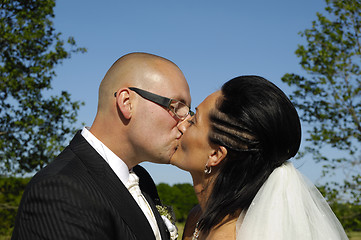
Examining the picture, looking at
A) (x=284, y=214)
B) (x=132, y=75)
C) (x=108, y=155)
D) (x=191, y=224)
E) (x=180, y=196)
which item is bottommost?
(x=180, y=196)

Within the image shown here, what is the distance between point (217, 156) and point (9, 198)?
52.1 feet

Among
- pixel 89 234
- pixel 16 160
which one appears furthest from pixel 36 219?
pixel 16 160

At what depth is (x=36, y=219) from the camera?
11.8 ft

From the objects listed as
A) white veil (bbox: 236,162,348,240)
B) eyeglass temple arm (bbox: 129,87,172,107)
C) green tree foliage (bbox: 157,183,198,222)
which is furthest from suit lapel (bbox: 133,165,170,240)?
green tree foliage (bbox: 157,183,198,222)

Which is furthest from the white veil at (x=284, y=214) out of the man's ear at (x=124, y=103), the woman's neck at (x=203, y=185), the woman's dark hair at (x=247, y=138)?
the man's ear at (x=124, y=103)

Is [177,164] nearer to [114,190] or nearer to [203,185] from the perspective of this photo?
[203,185]

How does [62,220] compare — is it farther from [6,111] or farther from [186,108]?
[6,111]

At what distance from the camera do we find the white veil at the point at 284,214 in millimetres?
4137

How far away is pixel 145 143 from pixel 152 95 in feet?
1.76

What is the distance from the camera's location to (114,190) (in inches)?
164

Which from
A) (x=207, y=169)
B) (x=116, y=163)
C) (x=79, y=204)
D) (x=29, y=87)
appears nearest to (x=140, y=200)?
(x=116, y=163)

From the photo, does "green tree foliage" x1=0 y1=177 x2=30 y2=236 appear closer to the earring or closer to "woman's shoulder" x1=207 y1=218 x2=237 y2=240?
the earring

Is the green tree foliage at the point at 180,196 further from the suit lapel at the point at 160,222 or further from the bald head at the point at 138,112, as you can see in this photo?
the bald head at the point at 138,112

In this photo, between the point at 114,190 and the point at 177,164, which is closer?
the point at 114,190
